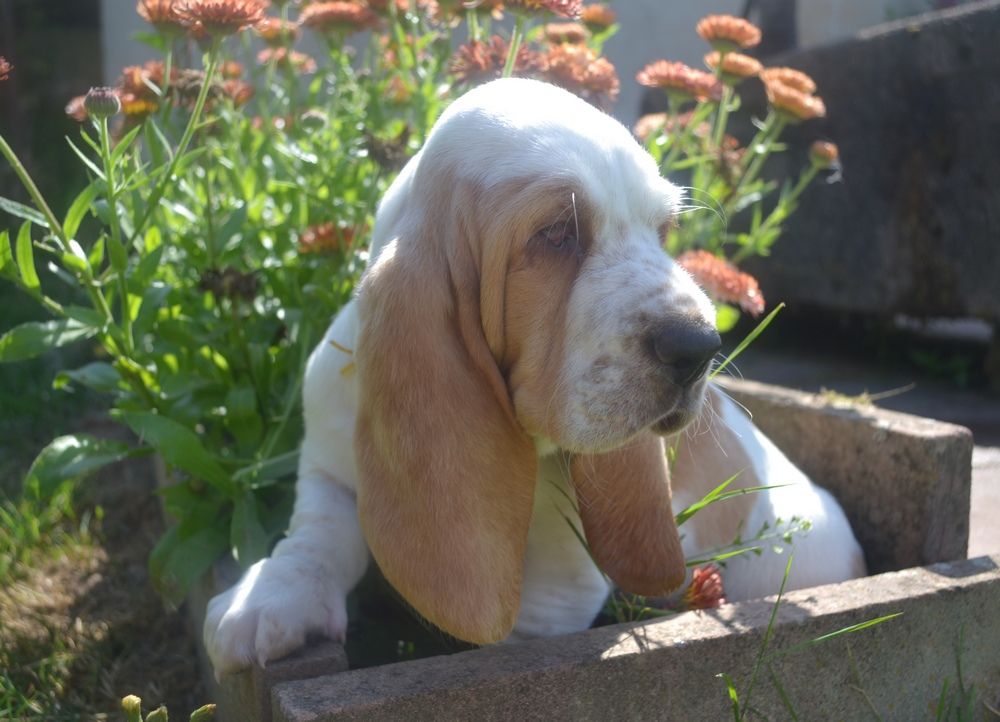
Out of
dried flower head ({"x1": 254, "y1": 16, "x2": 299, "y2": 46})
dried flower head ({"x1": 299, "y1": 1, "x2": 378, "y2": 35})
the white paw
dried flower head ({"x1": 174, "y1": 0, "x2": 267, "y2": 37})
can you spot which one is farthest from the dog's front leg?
dried flower head ({"x1": 254, "y1": 16, "x2": 299, "y2": 46})

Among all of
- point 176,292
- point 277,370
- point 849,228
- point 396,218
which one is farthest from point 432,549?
point 849,228

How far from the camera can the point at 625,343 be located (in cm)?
177

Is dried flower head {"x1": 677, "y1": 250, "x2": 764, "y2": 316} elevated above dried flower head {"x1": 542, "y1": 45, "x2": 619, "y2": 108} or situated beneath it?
situated beneath

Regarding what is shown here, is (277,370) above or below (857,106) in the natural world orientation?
below

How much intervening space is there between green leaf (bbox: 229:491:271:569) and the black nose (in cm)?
99

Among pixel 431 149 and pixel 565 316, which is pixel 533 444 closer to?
pixel 565 316

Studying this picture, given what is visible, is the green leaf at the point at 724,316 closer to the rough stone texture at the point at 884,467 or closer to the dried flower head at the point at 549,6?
the rough stone texture at the point at 884,467

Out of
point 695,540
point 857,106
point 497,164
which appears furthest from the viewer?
point 857,106

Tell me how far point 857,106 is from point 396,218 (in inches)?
151

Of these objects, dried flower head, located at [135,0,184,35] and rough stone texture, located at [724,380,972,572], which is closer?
dried flower head, located at [135,0,184,35]

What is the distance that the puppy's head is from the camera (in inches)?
70.5

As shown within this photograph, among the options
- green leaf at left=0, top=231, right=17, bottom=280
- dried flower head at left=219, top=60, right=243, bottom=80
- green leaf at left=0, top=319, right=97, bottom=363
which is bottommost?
green leaf at left=0, top=319, right=97, bottom=363

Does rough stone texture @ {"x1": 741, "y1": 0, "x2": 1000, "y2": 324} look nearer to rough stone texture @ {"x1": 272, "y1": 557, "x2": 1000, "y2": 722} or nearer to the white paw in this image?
rough stone texture @ {"x1": 272, "y1": 557, "x2": 1000, "y2": 722}

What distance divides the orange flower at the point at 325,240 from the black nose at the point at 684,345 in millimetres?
1136
